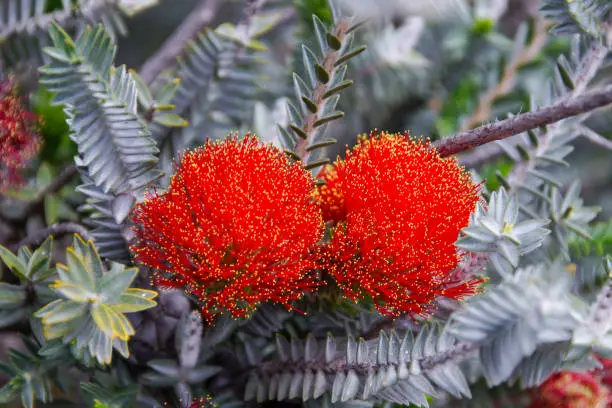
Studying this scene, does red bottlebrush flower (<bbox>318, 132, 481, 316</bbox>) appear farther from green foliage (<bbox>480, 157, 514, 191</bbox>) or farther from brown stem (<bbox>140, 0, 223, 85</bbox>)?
brown stem (<bbox>140, 0, 223, 85</bbox>)

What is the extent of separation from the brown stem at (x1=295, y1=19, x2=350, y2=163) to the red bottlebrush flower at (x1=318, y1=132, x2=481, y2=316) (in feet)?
0.13

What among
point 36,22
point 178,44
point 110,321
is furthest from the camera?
point 178,44

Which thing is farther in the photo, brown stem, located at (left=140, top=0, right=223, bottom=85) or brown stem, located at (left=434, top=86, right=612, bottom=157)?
brown stem, located at (left=140, top=0, right=223, bottom=85)

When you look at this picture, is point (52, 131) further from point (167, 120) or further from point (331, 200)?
point (331, 200)

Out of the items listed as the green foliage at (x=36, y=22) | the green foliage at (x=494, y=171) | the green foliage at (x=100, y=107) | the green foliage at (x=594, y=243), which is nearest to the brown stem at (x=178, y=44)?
the green foliage at (x=36, y=22)

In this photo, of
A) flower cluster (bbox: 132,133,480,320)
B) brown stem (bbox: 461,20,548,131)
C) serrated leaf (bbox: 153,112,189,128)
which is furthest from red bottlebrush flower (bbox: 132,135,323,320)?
brown stem (bbox: 461,20,548,131)

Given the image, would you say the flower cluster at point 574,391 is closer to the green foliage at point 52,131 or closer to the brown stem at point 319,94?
the brown stem at point 319,94

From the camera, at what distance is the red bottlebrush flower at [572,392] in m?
0.57

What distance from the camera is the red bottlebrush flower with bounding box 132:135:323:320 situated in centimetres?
44

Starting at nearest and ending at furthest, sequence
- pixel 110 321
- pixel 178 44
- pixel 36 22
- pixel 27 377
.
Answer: pixel 110 321
pixel 27 377
pixel 36 22
pixel 178 44

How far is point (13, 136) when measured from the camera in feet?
1.86

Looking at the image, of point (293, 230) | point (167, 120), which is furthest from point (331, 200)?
point (167, 120)

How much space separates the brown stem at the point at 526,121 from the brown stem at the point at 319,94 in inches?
4.1

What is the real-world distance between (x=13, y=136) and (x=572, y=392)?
56 centimetres
